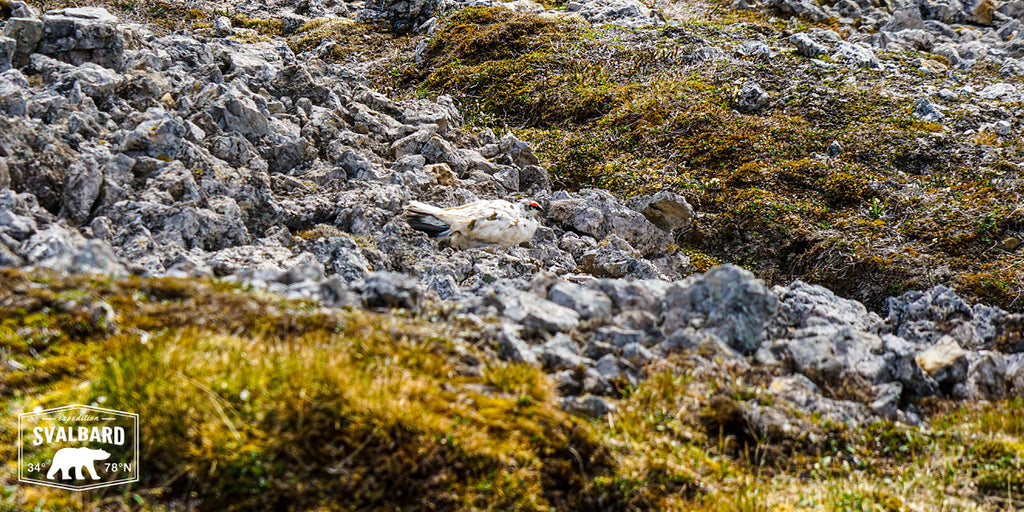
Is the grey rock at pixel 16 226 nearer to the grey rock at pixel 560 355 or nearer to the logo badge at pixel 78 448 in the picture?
the logo badge at pixel 78 448

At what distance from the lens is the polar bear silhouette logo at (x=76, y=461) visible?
4367 millimetres

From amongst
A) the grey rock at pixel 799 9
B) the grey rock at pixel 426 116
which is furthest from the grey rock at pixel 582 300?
the grey rock at pixel 799 9

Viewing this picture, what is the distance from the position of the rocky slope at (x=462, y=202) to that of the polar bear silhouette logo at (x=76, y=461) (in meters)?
2.04

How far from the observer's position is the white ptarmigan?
9.90 m

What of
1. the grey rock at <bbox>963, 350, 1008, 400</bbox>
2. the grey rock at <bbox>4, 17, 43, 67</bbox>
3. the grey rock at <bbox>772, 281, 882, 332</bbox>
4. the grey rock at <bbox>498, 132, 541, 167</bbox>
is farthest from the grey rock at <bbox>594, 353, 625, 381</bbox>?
the grey rock at <bbox>4, 17, 43, 67</bbox>

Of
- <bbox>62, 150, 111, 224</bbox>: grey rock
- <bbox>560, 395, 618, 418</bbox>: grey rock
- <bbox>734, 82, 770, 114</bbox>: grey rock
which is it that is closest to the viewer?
<bbox>560, 395, 618, 418</bbox>: grey rock

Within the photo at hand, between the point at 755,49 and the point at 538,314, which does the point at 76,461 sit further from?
the point at 755,49

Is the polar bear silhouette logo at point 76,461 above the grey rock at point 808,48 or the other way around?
the other way around

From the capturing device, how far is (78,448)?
4.46m

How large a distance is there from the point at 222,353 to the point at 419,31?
17565 millimetres

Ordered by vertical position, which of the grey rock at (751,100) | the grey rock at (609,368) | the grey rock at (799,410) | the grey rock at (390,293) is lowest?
the grey rock at (799,410)

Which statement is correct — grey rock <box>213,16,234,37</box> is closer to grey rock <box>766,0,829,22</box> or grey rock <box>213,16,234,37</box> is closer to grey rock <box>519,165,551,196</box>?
grey rock <box>519,165,551,196</box>

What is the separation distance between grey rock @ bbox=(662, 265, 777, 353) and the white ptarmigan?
3752 millimetres

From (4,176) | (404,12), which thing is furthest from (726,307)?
(404,12)
